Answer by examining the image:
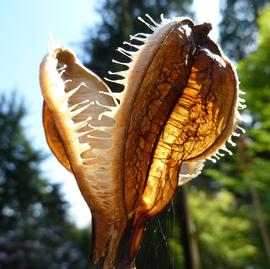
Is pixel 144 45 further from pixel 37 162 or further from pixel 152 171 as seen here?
pixel 37 162

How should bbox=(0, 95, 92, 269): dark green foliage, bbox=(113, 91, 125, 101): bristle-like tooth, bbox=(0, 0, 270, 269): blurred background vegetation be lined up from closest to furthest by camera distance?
bbox=(113, 91, 125, 101): bristle-like tooth
bbox=(0, 0, 270, 269): blurred background vegetation
bbox=(0, 95, 92, 269): dark green foliage

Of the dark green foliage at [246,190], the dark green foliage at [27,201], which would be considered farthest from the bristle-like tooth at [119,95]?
the dark green foliage at [27,201]

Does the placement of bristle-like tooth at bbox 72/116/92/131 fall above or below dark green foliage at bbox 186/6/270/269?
below

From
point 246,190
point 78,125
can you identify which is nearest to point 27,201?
point 246,190

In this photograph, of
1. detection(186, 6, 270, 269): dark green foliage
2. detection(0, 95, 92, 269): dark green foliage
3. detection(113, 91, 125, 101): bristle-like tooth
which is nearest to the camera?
detection(113, 91, 125, 101): bristle-like tooth

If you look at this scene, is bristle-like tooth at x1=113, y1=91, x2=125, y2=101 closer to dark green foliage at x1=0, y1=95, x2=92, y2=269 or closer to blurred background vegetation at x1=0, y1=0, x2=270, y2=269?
blurred background vegetation at x1=0, y1=0, x2=270, y2=269

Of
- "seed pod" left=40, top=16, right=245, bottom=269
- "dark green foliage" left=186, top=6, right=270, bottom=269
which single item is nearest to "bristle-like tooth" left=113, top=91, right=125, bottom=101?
"seed pod" left=40, top=16, right=245, bottom=269

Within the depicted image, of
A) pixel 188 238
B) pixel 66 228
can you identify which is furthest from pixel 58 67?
pixel 66 228
